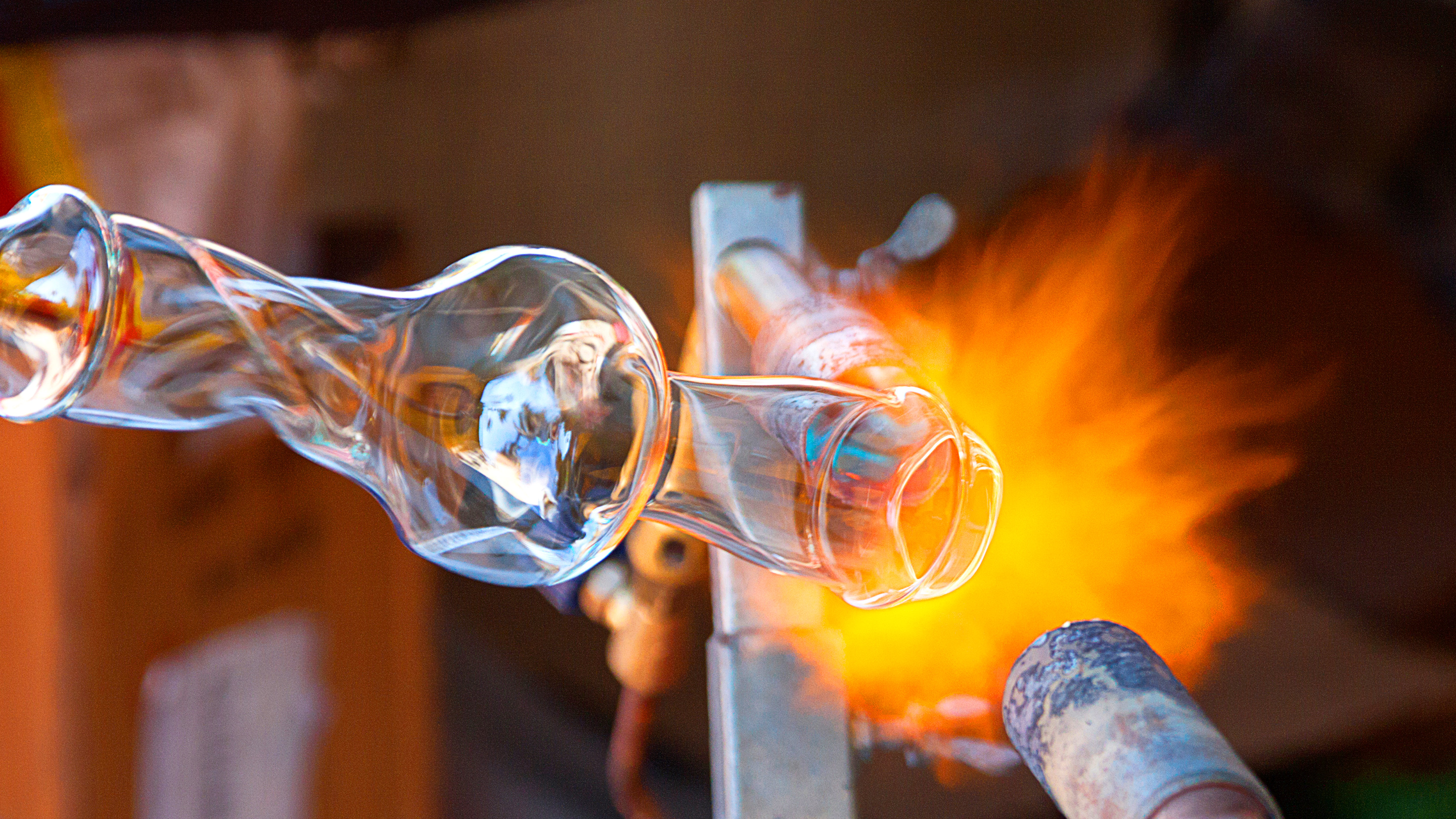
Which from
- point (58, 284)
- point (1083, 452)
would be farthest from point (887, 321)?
point (58, 284)

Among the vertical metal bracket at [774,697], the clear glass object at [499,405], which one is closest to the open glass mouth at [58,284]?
the clear glass object at [499,405]

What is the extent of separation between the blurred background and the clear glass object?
178 mm

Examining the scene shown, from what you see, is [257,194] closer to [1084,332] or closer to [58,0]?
[58,0]

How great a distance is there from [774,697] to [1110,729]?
140 millimetres

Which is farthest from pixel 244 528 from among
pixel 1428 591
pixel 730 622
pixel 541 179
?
pixel 1428 591

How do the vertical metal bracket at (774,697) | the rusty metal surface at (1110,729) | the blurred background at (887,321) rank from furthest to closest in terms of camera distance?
the blurred background at (887,321)
the vertical metal bracket at (774,697)
the rusty metal surface at (1110,729)

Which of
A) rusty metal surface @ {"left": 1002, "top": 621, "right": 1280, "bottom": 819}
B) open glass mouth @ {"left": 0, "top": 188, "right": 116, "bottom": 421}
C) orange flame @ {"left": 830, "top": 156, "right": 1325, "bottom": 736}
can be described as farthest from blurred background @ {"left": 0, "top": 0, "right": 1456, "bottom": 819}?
open glass mouth @ {"left": 0, "top": 188, "right": 116, "bottom": 421}

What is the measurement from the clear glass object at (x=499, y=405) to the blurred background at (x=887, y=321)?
18 cm

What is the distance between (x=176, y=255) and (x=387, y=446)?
0.07 meters

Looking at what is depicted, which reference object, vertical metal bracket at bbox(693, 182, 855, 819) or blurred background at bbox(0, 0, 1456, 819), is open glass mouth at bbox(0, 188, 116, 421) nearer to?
vertical metal bracket at bbox(693, 182, 855, 819)

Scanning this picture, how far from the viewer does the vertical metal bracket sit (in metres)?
0.33

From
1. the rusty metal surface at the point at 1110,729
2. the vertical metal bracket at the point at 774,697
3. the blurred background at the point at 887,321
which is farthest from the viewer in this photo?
the blurred background at the point at 887,321

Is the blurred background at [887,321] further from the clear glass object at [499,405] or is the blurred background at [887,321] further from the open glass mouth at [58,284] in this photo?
the open glass mouth at [58,284]

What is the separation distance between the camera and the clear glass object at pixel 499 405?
23cm
